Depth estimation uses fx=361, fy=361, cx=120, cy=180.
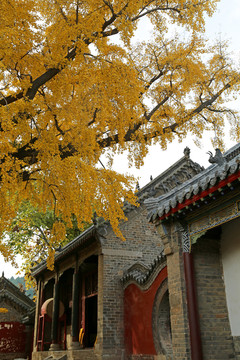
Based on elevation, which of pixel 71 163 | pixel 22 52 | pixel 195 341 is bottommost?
pixel 195 341

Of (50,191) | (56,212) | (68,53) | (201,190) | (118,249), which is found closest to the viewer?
(201,190)

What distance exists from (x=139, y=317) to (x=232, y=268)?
501cm

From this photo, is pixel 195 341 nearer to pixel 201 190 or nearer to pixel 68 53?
pixel 201 190

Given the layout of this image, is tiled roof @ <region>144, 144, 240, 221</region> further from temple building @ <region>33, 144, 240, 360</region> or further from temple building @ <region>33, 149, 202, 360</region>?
temple building @ <region>33, 149, 202, 360</region>

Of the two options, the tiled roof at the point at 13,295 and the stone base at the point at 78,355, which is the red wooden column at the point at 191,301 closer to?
the stone base at the point at 78,355

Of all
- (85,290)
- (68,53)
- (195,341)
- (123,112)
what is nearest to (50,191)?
(123,112)

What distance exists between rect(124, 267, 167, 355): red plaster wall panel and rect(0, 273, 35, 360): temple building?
33.4 feet

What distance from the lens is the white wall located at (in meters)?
7.14

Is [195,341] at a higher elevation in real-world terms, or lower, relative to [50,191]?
lower

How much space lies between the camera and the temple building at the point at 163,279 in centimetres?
697

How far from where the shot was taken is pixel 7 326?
20922 mm

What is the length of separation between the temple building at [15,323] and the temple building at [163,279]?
2.77 m

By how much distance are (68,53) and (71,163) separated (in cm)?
221

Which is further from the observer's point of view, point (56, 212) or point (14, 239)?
point (14, 239)
